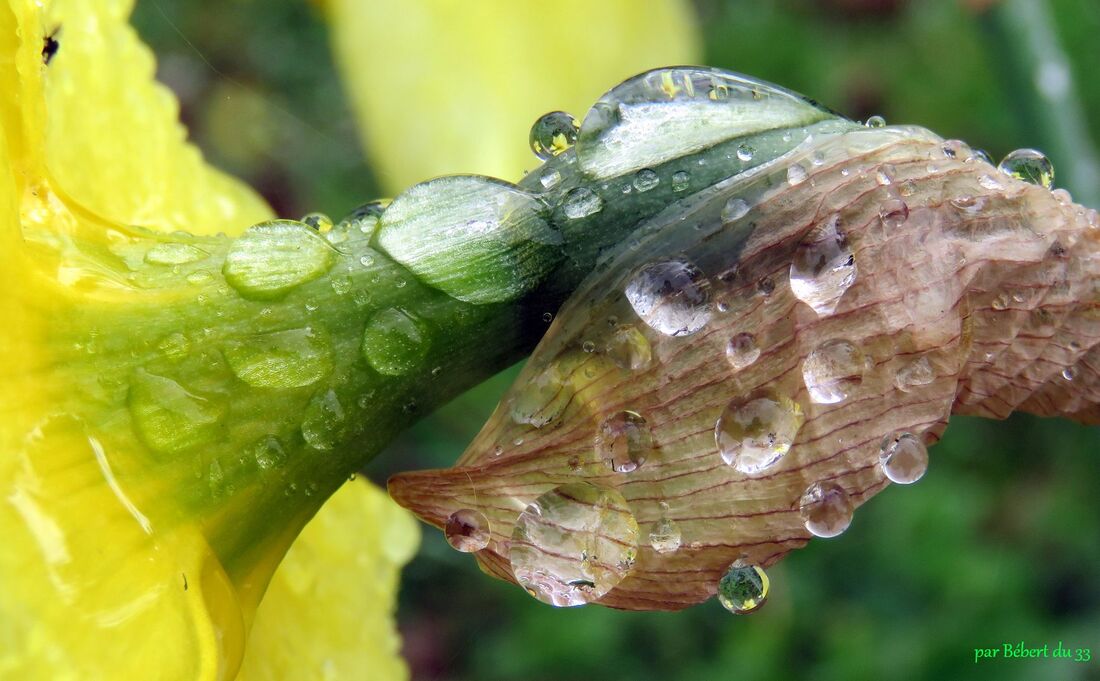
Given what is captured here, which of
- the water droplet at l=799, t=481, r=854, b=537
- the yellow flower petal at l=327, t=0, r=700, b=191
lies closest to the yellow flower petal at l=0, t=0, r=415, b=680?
the water droplet at l=799, t=481, r=854, b=537

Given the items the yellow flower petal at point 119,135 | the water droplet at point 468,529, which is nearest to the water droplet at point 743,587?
the water droplet at point 468,529

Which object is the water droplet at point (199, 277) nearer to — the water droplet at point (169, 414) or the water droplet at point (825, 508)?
the water droplet at point (169, 414)

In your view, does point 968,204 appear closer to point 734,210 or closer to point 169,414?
point 734,210

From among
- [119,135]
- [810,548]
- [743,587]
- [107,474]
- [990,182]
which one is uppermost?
[119,135]

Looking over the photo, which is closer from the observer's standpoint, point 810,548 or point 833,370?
point 833,370

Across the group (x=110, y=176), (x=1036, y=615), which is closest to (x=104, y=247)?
(x=110, y=176)

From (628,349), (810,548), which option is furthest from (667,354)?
(810,548)
